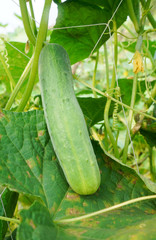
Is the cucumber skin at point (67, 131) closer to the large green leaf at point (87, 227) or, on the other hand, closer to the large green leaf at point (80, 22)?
the large green leaf at point (87, 227)

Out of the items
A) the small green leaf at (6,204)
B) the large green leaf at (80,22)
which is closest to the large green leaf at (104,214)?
the small green leaf at (6,204)

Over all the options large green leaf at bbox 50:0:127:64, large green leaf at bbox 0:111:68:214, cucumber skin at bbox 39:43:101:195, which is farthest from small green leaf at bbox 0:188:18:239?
large green leaf at bbox 50:0:127:64

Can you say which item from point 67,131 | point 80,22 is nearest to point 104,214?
point 67,131

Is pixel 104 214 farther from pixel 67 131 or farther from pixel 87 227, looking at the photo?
pixel 67 131

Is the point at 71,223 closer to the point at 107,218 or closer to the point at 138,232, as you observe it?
the point at 107,218

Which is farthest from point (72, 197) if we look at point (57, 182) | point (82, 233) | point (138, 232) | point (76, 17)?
point (76, 17)
